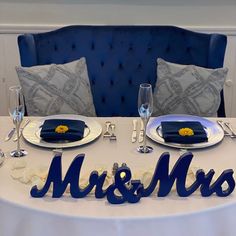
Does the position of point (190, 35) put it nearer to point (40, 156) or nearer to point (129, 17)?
point (129, 17)

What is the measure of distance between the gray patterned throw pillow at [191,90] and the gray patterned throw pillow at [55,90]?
413 millimetres

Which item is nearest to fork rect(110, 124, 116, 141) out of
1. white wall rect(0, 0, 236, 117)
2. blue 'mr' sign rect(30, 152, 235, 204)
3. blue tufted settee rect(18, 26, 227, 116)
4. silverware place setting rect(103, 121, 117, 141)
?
silverware place setting rect(103, 121, 117, 141)

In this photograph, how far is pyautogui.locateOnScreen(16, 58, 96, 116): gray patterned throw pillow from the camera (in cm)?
225

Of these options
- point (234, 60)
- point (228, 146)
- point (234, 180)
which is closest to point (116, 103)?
point (234, 60)

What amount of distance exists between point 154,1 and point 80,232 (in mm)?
1885

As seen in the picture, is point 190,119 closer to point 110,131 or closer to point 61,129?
point 110,131

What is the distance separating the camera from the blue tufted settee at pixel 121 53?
2.51 metres

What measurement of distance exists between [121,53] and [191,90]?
48 centimetres

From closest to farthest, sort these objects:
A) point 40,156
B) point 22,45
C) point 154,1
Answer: point 40,156 < point 22,45 < point 154,1

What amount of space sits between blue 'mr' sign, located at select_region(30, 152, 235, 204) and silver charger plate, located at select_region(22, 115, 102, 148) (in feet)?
1.05

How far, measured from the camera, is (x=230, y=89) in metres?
2.98

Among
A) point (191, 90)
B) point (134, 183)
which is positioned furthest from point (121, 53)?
point (134, 183)

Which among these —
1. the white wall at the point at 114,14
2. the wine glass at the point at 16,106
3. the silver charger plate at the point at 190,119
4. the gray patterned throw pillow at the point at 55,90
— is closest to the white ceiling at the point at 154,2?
the white wall at the point at 114,14

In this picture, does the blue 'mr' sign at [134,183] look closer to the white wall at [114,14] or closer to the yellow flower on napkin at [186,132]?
the yellow flower on napkin at [186,132]
